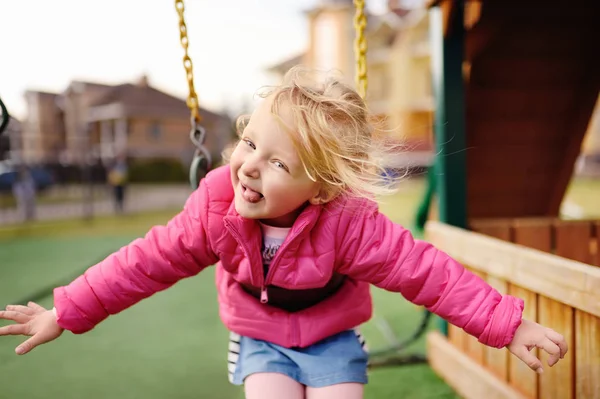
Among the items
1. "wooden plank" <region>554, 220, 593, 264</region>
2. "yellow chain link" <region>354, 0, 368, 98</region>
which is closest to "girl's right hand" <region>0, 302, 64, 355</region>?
"yellow chain link" <region>354, 0, 368, 98</region>

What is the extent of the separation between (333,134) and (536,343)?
0.78 meters

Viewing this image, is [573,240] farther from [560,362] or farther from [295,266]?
[295,266]

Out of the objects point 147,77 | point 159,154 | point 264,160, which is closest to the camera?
point 264,160

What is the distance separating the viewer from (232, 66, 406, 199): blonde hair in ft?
5.13

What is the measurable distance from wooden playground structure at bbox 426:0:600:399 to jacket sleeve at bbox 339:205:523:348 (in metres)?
0.42

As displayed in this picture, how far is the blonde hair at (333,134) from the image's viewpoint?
1.56 m

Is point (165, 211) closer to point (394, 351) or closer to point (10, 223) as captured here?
point (10, 223)

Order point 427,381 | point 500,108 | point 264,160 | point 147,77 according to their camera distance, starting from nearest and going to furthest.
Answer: point 264,160 < point 427,381 < point 500,108 < point 147,77

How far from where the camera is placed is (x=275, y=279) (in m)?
1.68

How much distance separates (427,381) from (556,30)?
2.73m

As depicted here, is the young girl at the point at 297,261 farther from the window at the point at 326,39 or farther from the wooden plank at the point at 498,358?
the window at the point at 326,39

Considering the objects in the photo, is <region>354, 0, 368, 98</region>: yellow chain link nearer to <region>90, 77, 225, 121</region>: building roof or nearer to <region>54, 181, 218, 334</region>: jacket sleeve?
<region>54, 181, 218, 334</region>: jacket sleeve

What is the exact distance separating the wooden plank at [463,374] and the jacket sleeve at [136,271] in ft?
4.68

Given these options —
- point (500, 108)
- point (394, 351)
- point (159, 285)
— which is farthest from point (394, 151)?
point (500, 108)
